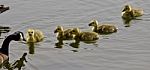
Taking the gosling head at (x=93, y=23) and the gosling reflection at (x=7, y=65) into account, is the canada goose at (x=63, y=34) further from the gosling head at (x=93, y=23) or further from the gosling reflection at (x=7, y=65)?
the gosling reflection at (x=7, y=65)

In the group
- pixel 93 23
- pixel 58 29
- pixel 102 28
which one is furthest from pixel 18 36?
pixel 102 28

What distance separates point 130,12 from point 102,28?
176 centimetres

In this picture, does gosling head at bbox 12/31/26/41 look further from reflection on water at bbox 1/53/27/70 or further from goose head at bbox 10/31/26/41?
reflection on water at bbox 1/53/27/70

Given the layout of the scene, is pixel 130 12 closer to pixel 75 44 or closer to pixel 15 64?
pixel 75 44

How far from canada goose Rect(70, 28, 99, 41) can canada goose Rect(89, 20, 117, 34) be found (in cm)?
51

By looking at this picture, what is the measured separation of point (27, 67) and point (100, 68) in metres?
1.60

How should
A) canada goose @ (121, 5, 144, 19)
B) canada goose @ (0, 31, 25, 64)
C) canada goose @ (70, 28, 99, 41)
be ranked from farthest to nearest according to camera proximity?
canada goose @ (121, 5, 144, 19) < canada goose @ (70, 28, 99, 41) < canada goose @ (0, 31, 25, 64)

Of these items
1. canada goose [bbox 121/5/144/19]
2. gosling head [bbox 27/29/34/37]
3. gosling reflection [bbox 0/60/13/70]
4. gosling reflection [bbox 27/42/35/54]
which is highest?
canada goose [bbox 121/5/144/19]

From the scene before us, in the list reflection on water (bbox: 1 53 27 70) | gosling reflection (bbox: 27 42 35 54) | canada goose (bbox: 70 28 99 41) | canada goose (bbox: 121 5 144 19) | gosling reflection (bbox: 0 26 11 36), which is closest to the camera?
reflection on water (bbox: 1 53 27 70)

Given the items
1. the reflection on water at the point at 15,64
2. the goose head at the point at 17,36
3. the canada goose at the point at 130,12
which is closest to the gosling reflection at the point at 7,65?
the reflection on water at the point at 15,64

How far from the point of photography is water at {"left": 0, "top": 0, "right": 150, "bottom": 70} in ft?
36.5

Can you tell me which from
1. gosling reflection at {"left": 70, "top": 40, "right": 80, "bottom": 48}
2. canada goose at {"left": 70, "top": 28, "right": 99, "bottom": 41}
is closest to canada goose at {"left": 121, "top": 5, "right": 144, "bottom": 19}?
canada goose at {"left": 70, "top": 28, "right": 99, "bottom": 41}

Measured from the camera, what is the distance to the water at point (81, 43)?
438 inches

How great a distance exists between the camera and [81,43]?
12.7 metres
